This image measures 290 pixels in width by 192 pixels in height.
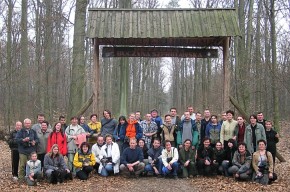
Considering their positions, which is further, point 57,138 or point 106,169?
point 106,169

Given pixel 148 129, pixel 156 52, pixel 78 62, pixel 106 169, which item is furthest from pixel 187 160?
pixel 78 62

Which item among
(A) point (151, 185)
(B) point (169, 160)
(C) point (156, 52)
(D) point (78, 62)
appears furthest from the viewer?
(D) point (78, 62)

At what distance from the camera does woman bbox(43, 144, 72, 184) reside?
8609 mm

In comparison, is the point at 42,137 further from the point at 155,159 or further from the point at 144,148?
→ the point at 155,159

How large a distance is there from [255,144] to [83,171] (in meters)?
4.74

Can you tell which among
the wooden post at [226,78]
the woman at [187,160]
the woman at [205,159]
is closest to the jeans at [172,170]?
the woman at [187,160]

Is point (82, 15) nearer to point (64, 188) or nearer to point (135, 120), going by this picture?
point (135, 120)

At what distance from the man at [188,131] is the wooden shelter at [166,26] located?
4.83ft

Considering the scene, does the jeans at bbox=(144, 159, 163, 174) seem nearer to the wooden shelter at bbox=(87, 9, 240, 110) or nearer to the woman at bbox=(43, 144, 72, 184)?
the woman at bbox=(43, 144, 72, 184)

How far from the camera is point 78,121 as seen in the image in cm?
1006

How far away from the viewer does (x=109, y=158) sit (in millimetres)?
9445

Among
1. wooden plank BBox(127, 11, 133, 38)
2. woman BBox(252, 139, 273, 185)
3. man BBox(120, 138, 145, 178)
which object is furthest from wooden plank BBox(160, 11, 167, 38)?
woman BBox(252, 139, 273, 185)

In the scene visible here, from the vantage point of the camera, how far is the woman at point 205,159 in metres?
9.36

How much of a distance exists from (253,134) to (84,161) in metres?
4.66
